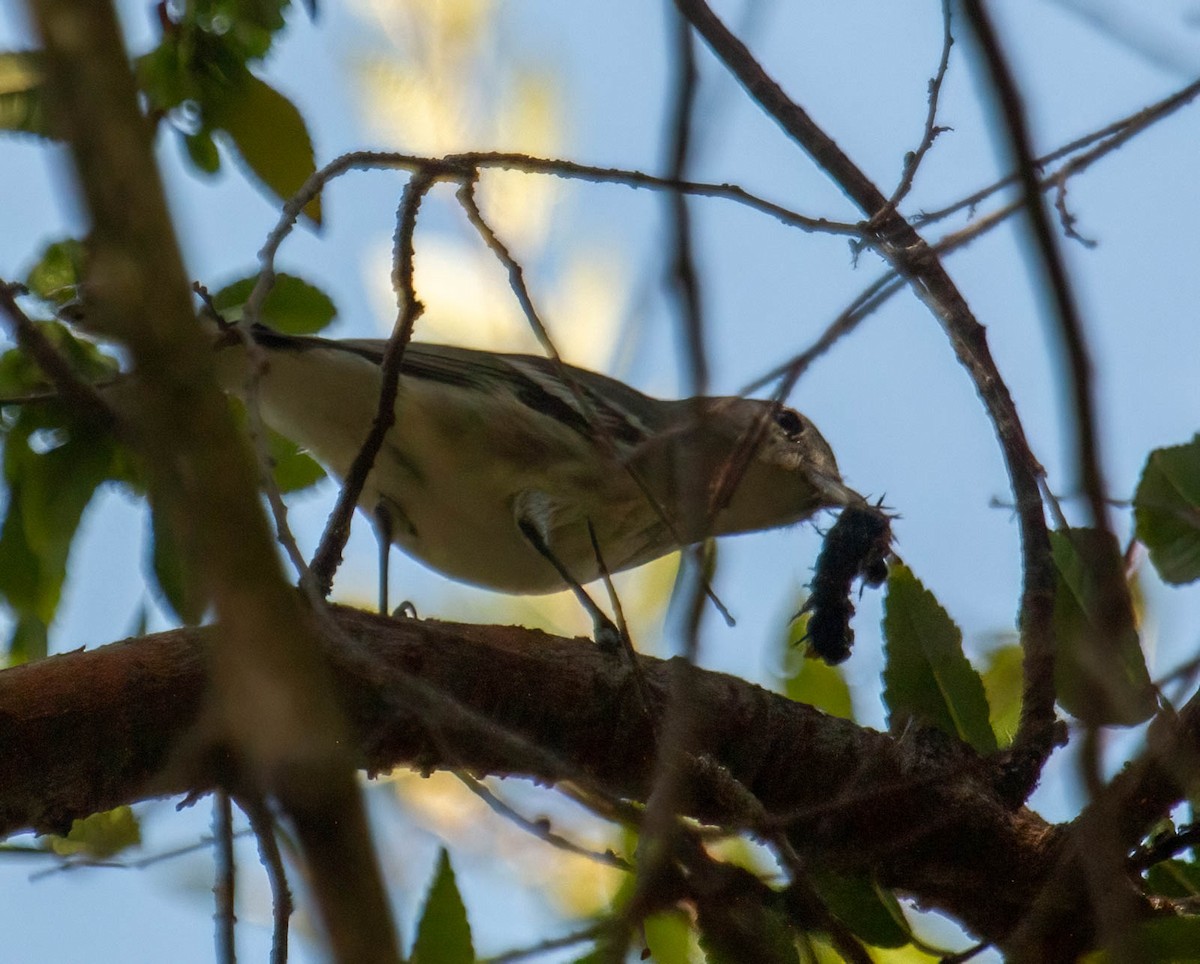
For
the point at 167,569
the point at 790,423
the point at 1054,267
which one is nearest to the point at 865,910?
the point at 167,569

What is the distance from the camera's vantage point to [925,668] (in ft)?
9.80

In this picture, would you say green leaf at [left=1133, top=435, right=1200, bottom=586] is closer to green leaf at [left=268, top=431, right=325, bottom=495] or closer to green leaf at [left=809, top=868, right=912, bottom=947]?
green leaf at [left=809, top=868, right=912, bottom=947]

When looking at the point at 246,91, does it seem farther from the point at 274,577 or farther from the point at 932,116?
the point at 274,577

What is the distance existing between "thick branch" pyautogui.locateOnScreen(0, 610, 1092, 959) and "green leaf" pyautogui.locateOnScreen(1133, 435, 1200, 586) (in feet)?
1.94

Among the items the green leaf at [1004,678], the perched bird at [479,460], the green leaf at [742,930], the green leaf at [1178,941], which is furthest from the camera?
the perched bird at [479,460]

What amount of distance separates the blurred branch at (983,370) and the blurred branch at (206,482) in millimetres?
1674

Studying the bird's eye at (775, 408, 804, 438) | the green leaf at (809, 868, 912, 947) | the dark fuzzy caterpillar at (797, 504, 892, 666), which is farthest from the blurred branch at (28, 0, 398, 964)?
the bird's eye at (775, 408, 804, 438)

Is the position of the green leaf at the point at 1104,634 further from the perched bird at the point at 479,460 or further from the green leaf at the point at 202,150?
the perched bird at the point at 479,460

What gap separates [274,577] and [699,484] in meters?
0.59

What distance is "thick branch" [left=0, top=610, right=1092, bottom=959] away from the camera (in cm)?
246

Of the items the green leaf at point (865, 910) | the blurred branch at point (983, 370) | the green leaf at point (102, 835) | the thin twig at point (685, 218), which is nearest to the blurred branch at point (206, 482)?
the thin twig at point (685, 218)

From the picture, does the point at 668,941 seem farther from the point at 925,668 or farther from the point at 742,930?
the point at 742,930

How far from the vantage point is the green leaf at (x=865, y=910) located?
2.73 m

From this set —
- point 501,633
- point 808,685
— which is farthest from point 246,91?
point 808,685
